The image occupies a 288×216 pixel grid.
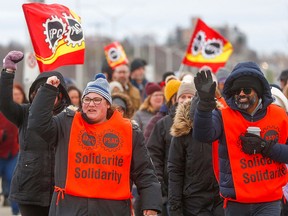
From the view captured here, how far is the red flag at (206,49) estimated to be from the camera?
1520 cm

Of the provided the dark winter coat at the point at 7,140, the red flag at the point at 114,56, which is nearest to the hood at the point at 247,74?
the dark winter coat at the point at 7,140

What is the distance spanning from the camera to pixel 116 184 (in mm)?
7273

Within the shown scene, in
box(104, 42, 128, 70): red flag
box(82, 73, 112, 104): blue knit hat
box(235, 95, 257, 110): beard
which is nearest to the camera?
box(82, 73, 112, 104): blue knit hat

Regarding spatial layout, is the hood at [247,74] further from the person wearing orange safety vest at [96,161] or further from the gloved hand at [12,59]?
the gloved hand at [12,59]

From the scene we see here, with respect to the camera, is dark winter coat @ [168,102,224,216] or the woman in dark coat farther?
dark winter coat @ [168,102,224,216]

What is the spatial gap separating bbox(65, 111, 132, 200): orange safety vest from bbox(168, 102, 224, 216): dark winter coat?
135cm

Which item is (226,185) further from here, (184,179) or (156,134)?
(156,134)

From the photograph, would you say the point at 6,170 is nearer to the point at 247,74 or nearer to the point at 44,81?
the point at 44,81

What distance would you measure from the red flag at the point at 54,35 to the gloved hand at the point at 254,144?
186 cm

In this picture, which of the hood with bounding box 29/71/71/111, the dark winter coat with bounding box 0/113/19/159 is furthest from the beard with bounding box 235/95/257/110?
the dark winter coat with bounding box 0/113/19/159

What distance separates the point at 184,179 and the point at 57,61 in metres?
1.59

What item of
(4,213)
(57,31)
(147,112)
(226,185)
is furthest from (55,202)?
(4,213)

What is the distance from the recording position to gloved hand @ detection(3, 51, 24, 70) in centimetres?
756

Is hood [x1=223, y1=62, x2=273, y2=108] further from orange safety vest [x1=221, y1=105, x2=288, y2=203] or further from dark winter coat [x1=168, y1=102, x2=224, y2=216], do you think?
dark winter coat [x1=168, y1=102, x2=224, y2=216]
